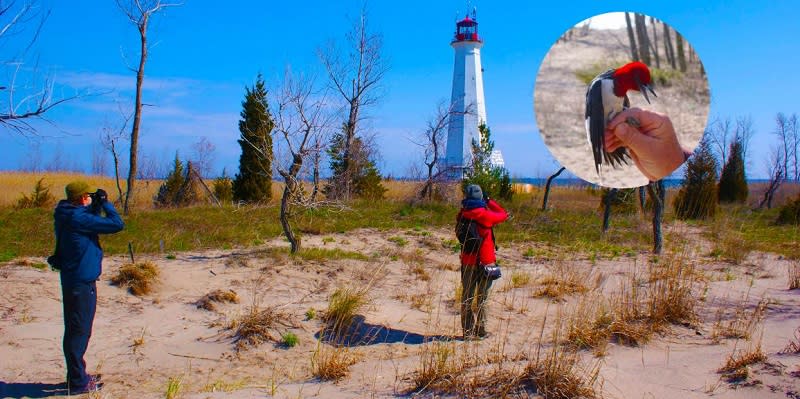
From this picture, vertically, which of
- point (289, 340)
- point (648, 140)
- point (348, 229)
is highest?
point (648, 140)

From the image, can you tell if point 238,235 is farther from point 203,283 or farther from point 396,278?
point 396,278

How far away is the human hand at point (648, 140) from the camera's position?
3111 mm

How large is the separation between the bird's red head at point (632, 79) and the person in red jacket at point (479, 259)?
3.65 metres

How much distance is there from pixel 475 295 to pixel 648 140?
415cm

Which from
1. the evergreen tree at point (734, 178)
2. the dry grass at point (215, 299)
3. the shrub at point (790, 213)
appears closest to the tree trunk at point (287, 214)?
the dry grass at point (215, 299)

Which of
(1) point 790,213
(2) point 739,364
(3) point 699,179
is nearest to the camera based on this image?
(2) point 739,364

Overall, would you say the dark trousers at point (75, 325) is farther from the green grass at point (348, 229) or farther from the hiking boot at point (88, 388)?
the green grass at point (348, 229)

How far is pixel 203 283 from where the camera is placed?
9477 millimetres

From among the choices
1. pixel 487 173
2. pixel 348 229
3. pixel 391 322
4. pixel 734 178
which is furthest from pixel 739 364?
pixel 734 178

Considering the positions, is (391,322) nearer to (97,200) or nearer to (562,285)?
(562,285)

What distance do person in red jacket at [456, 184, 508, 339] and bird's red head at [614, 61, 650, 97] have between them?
3.65 m

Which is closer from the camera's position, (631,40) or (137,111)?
(631,40)

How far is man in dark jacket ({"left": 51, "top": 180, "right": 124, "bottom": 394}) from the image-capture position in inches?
221

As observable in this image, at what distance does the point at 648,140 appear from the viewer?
10.4 feet
